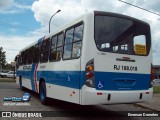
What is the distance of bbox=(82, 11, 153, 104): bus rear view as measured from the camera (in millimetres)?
8430

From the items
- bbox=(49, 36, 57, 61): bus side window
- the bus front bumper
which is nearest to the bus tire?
bbox=(49, 36, 57, 61): bus side window

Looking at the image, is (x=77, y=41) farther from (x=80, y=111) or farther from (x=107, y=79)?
(x=80, y=111)

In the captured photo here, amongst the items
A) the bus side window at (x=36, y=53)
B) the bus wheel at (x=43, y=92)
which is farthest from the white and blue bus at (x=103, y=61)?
the bus side window at (x=36, y=53)

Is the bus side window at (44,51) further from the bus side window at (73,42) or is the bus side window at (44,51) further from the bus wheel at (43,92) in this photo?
the bus side window at (73,42)

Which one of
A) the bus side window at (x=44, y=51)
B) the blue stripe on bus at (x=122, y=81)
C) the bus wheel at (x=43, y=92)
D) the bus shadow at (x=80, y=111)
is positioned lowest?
the bus shadow at (x=80, y=111)

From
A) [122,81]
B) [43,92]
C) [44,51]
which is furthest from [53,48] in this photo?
[122,81]

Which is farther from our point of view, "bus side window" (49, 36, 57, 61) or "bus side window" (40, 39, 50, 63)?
"bus side window" (40, 39, 50, 63)

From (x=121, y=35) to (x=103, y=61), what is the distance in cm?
117

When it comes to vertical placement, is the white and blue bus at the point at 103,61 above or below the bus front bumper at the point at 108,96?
above

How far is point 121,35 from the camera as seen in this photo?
30.5 ft

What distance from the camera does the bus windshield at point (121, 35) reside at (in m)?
8.85

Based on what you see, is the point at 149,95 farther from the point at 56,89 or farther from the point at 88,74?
the point at 56,89

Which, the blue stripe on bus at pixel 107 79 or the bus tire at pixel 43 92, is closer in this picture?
the blue stripe on bus at pixel 107 79

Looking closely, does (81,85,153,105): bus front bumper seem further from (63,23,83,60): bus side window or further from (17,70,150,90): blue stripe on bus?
(63,23,83,60): bus side window
